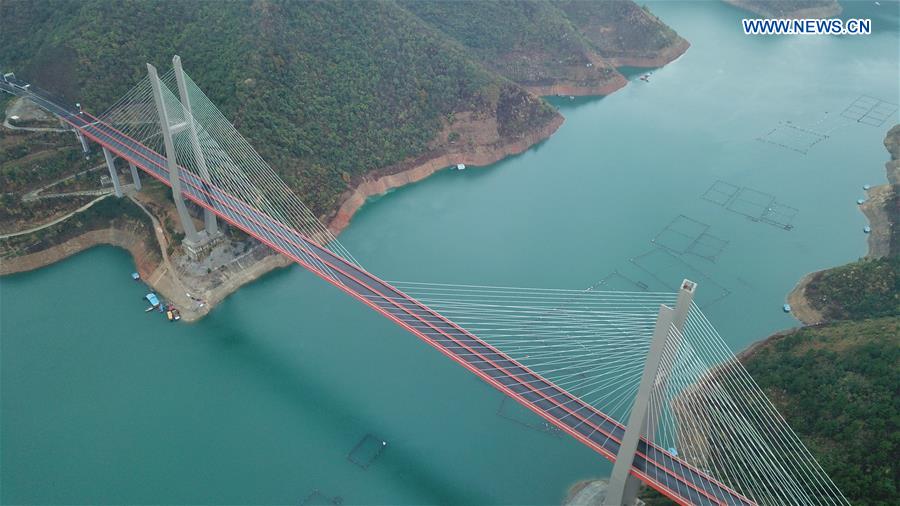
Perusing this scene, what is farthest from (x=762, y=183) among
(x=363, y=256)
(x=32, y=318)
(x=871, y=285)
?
(x=32, y=318)

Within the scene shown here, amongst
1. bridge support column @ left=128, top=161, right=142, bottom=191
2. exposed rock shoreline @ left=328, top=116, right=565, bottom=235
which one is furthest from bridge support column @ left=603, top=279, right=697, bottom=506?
bridge support column @ left=128, top=161, right=142, bottom=191

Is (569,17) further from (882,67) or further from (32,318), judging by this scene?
(32,318)

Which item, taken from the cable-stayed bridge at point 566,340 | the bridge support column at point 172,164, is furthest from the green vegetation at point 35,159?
the bridge support column at point 172,164

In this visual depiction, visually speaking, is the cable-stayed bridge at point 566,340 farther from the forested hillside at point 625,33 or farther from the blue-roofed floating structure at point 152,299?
the forested hillside at point 625,33

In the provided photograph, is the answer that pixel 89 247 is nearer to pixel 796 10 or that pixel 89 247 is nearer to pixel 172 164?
pixel 172 164

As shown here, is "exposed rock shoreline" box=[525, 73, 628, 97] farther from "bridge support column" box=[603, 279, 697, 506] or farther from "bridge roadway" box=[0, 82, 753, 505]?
"bridge support column" box=[603, 279, 697, 506]
